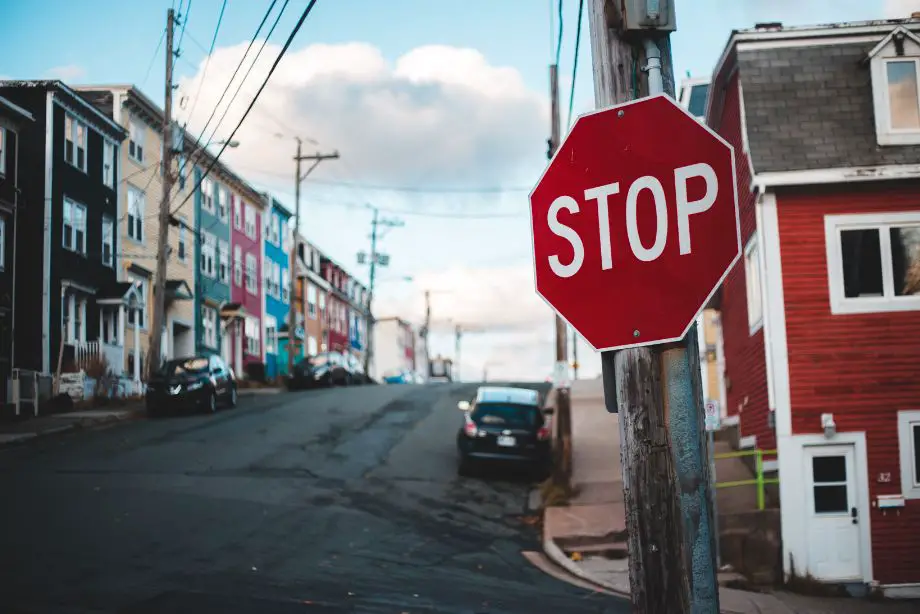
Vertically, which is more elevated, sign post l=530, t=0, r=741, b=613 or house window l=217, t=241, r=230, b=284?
house window l=217, t=241, r=230, b=284

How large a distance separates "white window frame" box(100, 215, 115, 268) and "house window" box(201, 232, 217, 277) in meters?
9.32

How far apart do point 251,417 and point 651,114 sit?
25834mm

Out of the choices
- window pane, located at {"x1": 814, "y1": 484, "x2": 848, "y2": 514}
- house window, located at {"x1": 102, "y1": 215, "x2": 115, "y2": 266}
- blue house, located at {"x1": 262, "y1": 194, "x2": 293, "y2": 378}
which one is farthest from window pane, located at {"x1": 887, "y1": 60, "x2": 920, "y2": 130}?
blue house, located at {"x1": 262, "y1": 194, "x2": 293, "y2": 378}

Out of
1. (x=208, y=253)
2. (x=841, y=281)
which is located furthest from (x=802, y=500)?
(x=208, y=253)

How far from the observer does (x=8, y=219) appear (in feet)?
101

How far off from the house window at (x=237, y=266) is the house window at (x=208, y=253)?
3187 millimetres

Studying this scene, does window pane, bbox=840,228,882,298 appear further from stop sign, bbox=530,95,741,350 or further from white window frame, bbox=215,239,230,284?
white window frame, bbox=215,239,230,284

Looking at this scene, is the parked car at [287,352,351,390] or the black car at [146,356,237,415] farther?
the parked car at [287,352,351,390]

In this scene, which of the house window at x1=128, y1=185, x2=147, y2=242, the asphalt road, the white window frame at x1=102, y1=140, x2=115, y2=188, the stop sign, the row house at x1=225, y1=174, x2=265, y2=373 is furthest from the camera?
the row house at x1=225, y1=174, x2=265, y2=373

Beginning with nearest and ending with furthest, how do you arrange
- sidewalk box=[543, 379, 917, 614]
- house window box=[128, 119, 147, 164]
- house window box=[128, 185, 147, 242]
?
sidewalk box=[543, 379, 917, 614] → house window box=[128, 185, 147, 242] → house window box=[128, 119, 147, 164]

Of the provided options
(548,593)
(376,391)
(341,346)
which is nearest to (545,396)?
(376,391)

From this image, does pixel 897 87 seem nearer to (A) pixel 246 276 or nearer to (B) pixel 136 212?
(B) pixel 136 212

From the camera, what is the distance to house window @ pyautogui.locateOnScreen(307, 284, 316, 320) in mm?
68188

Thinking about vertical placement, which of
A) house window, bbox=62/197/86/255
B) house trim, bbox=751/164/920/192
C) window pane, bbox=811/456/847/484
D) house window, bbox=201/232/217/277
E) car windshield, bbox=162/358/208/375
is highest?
house window, bbox=201/232/217/277
